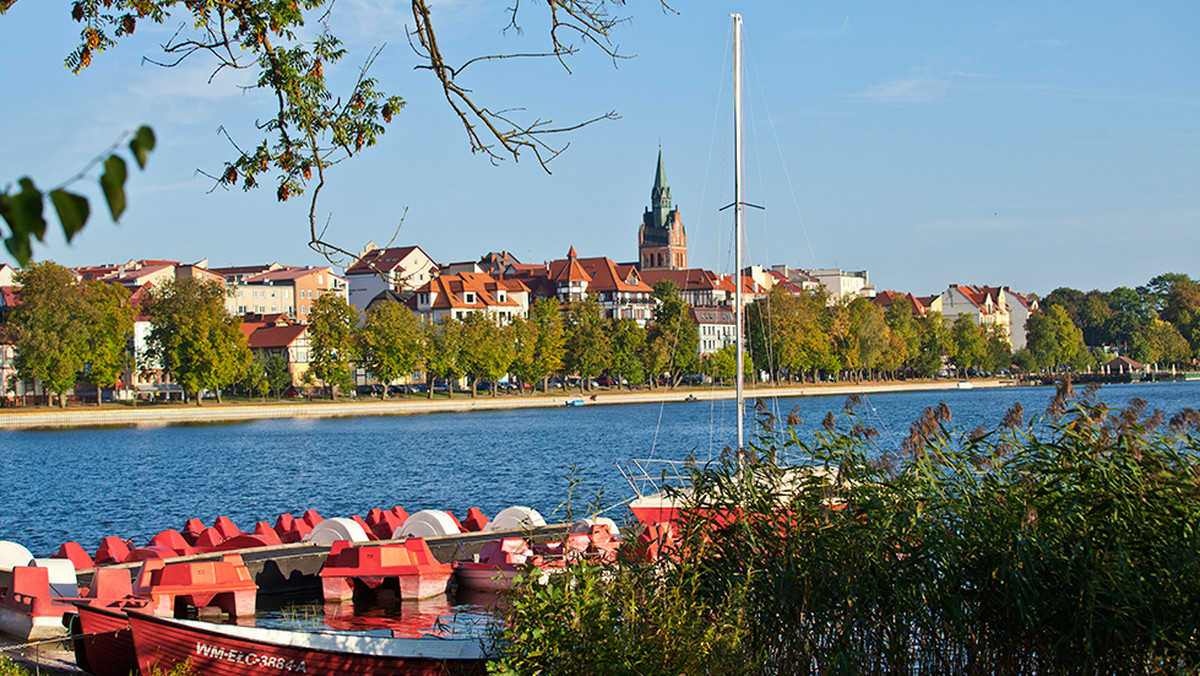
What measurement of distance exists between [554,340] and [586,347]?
4.14 m

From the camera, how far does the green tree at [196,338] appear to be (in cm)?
8700

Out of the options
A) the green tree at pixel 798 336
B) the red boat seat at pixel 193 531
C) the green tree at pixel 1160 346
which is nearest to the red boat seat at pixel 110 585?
the red boat seat at pixel 193 531

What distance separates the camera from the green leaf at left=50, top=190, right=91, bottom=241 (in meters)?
2.36

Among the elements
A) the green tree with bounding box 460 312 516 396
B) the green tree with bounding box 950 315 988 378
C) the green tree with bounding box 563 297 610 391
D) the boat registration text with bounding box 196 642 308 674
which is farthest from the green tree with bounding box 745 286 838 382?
the boat registration text with bounding box 196 642 308 674

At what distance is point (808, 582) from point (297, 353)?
11299 centimetres

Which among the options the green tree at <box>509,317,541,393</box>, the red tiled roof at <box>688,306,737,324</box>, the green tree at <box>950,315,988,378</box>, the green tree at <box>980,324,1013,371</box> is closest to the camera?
the green tree at <box>509,317,541,393</box>

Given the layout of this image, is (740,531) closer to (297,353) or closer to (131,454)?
(131,454)

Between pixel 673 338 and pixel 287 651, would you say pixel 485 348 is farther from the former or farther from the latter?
pixel 287 651

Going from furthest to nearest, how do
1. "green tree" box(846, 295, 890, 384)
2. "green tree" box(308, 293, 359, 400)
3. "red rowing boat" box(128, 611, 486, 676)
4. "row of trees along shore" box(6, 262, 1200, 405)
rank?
"green tree" box(846, 295, 890, 384) → "green tree" box(308, 293, 359, 400) → "row of trees along shore" box(6, 262, 1200, 405) → "red rowing boat" box(128, 611, 486, 676)

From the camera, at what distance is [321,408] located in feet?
294

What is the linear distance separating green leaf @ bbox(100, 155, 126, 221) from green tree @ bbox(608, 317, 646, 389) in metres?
116

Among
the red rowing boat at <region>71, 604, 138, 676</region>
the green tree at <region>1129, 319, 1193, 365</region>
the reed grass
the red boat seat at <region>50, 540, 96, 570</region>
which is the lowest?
the red boat seat at <region>50, 540, 96, 570</region>

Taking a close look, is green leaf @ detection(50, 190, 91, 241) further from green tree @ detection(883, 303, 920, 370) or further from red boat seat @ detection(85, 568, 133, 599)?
green tree @ detection(883, 303, 920, 370)

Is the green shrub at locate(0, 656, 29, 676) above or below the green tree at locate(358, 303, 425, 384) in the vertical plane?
below
